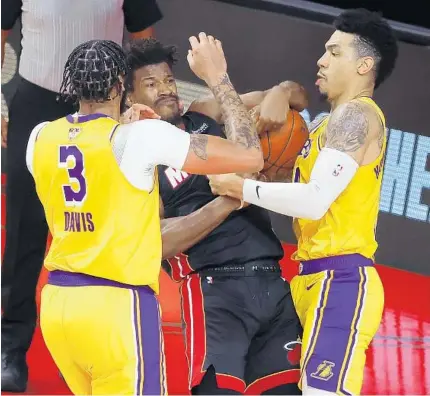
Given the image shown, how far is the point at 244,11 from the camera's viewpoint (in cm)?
789

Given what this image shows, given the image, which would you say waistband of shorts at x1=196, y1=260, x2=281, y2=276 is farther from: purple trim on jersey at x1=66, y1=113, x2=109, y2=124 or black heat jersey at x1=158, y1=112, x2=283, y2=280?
purple trim on jersey at x1=66, y1=113, x2=109, y2=124

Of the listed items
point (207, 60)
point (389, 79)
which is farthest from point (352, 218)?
point (389, 79)

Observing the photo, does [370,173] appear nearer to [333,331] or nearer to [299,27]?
[333,331]

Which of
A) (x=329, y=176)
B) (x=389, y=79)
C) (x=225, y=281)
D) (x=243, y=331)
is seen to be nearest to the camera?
(x=329, y=176)

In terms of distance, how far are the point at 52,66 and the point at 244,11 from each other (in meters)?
2.30

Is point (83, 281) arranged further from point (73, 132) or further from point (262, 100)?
point (262, 100)

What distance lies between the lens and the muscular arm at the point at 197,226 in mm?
4859

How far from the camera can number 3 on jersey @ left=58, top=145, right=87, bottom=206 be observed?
4363mm

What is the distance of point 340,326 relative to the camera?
→ 468 centimetres

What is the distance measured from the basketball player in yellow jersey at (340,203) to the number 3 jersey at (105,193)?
56cm

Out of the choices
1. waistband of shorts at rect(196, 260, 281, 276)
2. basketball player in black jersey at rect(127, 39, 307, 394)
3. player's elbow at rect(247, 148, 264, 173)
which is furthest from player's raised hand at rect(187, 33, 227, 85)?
waistband of shorts at rect(196, 260, 281, 276)

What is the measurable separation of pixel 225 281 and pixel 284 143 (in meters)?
0.76

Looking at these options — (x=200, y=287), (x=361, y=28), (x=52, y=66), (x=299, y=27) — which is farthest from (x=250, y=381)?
(x=299, y=27)

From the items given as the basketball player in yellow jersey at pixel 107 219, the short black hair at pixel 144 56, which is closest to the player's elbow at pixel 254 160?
the basketball player in yellow jersey at pixel 107 219
